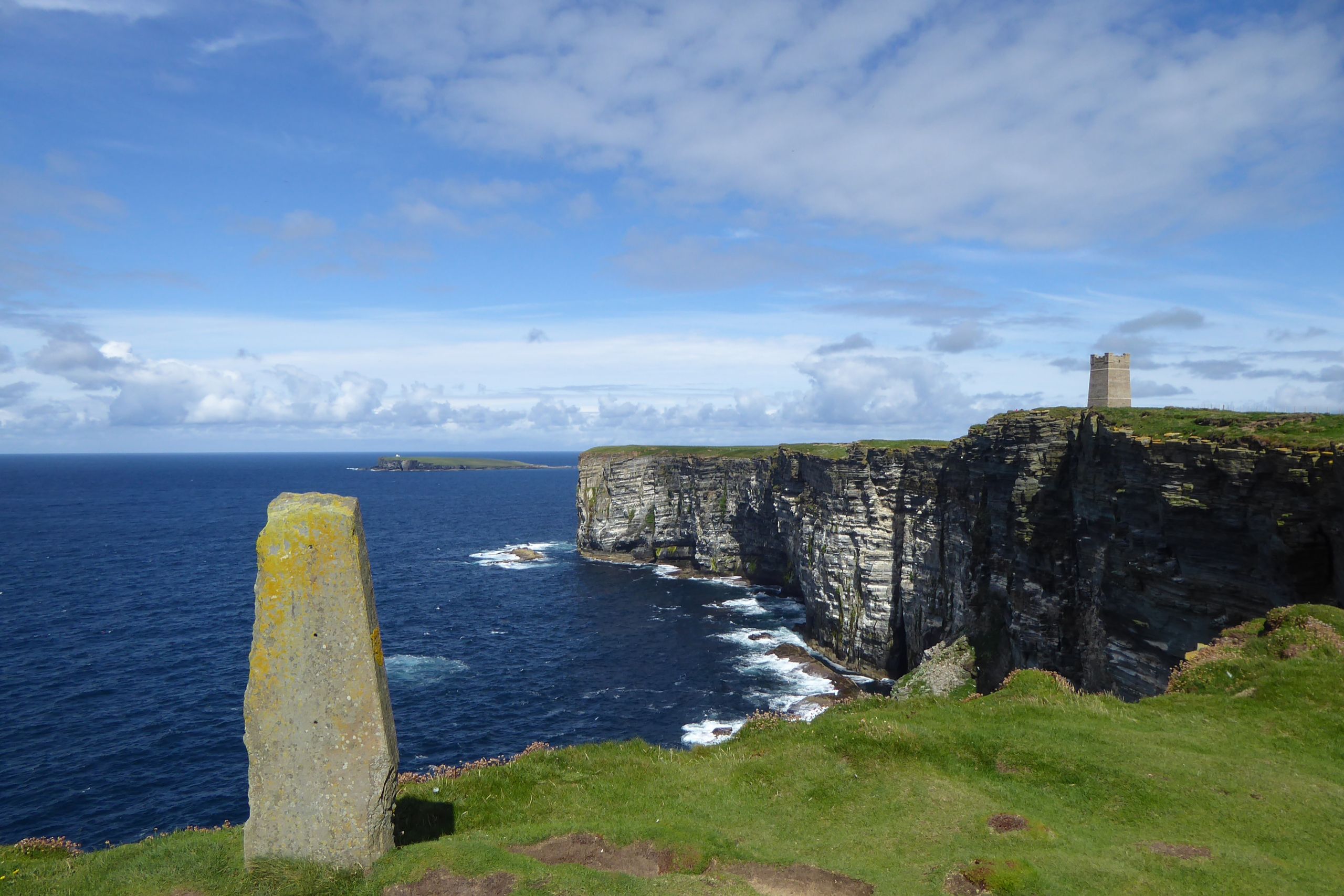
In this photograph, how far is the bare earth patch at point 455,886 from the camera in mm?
12102

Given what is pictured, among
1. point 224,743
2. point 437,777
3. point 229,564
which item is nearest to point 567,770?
point 437,777

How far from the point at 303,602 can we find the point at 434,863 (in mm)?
5280

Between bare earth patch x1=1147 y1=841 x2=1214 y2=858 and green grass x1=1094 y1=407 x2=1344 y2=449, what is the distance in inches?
906

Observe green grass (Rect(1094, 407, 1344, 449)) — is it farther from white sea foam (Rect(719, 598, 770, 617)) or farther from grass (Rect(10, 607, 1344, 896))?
white sea foam (Rect(719, 598, 770, 617))

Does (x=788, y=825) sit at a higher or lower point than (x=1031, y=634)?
higher

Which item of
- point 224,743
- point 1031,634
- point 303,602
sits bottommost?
point 224,743

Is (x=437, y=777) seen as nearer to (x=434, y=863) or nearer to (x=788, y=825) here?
(x=434, y=863)

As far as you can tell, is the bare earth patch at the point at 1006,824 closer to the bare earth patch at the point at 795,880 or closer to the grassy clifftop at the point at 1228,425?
the bare earth patch at the point at 795,880

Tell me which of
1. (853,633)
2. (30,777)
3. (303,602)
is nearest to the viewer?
(303,602)

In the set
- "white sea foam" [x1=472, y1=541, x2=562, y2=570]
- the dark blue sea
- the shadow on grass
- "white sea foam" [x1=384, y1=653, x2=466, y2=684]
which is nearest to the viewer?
the shadow on grass

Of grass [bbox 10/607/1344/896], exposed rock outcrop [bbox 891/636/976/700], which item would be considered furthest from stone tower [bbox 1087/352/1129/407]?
grass [bbox 10/607/1344/896]

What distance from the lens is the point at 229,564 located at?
10450 cm

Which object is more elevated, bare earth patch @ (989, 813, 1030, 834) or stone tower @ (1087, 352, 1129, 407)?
stone tower @ (1087, 352, 1129, 407)

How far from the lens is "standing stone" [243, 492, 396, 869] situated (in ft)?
42.1
